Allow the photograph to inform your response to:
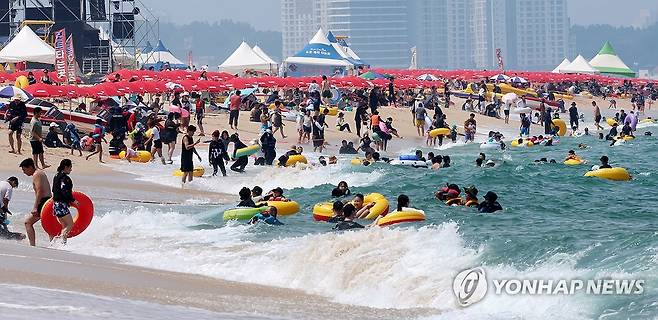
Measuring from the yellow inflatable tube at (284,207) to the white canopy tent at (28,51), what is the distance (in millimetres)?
34297

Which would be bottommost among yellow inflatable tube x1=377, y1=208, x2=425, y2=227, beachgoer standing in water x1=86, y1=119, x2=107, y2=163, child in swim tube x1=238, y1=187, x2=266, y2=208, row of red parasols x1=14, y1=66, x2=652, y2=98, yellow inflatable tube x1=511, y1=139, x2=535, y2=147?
yellow inflatable tube x1=511, y1=139, x2=535, y2=147

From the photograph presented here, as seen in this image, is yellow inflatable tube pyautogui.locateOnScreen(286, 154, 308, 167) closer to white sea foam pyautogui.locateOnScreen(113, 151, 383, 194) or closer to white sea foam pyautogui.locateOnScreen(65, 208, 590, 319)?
white sea foam pyautogui.locateOnScreen(113, 151, 383, 194)

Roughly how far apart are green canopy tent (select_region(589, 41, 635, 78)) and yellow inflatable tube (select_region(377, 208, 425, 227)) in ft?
273

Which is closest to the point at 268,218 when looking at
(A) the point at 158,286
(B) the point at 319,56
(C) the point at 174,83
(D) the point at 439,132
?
(A) the point at 158,286

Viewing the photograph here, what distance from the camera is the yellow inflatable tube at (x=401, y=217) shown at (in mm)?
16781

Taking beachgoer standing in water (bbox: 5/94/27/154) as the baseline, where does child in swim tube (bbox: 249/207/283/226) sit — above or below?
below

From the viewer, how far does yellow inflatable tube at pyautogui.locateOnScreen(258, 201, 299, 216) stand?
19219 millimetres

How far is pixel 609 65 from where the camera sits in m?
99.8

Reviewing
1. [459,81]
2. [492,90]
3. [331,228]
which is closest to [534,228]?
[331,228]

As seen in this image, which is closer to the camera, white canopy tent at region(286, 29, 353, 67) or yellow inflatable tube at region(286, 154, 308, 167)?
yellow inflatable tube at region(286, 154, 308, 167)

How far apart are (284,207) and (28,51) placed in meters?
35.2

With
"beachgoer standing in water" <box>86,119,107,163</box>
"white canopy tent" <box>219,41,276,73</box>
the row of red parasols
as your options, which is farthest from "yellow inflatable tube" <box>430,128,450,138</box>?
"white canopy tent" <box>219,41,276,73</box>

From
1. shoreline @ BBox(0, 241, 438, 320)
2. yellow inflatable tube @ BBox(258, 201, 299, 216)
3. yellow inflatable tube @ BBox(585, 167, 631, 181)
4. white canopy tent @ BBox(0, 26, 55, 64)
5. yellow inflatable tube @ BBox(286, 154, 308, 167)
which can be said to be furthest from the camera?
white canopy tent @ BBox(0, 26, 55, 64)

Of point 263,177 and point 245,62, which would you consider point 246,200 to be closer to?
point 263,177
